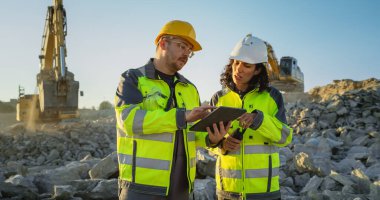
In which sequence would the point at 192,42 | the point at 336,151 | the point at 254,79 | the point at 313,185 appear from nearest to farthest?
1. the point at 192,42
2. the point at 254,79
3. the point at 313,185
4. the point at 336,151

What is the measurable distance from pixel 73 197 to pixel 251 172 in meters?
2.73

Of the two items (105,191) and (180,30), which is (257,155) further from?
(105,191)

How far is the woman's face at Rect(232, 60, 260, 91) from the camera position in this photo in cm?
292

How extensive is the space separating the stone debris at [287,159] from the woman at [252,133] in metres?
1.85

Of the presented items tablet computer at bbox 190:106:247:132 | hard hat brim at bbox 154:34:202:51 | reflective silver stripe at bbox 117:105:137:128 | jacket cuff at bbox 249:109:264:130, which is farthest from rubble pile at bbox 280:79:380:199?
reflective silver stripe at bbox 117:105:137:128

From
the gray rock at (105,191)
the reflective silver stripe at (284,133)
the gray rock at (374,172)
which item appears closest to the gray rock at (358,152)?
the gray rock at (374,172)

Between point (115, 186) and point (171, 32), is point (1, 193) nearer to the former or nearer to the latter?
point (115, 186)

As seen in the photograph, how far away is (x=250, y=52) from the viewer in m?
2.93

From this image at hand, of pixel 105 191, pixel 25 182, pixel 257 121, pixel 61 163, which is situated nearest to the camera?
pixel 257 121

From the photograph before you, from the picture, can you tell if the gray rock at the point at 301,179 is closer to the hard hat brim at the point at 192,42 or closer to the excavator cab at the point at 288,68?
the hard hat brim at the point at 192,42

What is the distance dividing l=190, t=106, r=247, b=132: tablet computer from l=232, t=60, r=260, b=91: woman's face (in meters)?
0.41

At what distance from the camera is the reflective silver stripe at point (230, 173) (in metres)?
2.75

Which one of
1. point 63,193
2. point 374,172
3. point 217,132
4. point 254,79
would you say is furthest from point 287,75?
point 217,132

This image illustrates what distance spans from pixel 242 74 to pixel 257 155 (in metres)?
0.62
